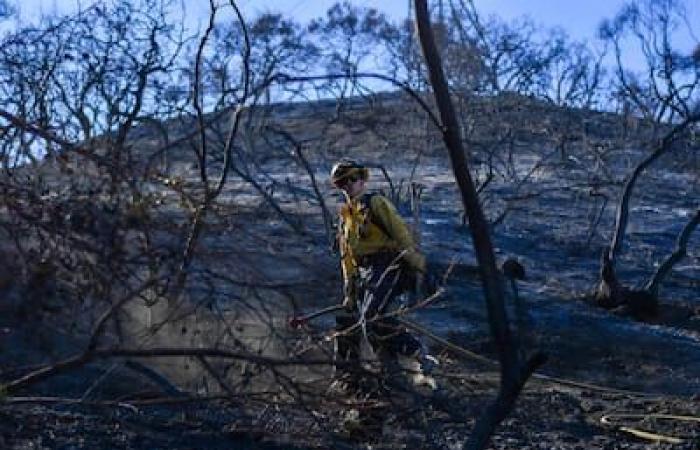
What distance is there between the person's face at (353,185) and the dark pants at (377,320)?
43 cm

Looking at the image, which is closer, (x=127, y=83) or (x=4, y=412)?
(x=4, y=412)

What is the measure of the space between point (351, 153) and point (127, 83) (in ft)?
64.3

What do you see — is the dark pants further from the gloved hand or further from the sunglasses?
the sunglasses

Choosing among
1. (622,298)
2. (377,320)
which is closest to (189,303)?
(377,320)

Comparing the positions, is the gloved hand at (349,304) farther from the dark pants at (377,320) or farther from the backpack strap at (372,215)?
the backpack strap at (372,215)

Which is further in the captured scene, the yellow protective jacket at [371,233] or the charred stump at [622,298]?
the charred stump at [622,298]

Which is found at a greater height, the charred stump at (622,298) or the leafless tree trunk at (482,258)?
the leafless tree trunk at (482,258)

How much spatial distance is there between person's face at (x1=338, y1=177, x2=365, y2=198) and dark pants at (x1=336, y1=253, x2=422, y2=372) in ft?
1.41

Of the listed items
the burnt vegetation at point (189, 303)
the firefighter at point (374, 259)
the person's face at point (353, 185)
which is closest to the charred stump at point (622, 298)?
the burnt vegetation at point (189, 303)

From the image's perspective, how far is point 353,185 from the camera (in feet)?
28.0

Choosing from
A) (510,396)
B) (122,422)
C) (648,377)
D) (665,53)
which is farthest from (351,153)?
(510,396)

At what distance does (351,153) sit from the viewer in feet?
99.3

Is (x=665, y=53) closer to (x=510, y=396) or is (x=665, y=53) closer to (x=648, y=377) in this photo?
(x=648, y=377)

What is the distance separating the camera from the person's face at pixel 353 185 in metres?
8.52
